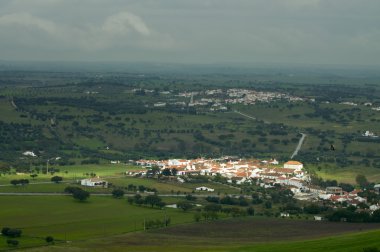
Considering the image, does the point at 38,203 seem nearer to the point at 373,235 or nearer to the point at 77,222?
the point at 77,222

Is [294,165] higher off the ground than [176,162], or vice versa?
[294,165]

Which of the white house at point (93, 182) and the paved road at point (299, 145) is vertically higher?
the paved road at point (299, 145)

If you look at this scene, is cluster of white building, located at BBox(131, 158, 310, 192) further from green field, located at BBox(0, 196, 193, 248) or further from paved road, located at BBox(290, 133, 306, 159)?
green field, located at BBox(0, 196, 193, 248)

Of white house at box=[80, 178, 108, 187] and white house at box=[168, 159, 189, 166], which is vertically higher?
white house at box=[80, 178, 108, 187]

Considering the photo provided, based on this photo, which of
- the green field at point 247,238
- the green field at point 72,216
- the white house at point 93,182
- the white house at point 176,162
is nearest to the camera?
the green field at point 247,238

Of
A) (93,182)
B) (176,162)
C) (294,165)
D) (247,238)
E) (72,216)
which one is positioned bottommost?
(176,162)

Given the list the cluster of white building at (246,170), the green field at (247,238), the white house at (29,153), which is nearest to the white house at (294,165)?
the cluster of white building at (246,170)

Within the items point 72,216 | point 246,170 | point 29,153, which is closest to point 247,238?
point 72,216

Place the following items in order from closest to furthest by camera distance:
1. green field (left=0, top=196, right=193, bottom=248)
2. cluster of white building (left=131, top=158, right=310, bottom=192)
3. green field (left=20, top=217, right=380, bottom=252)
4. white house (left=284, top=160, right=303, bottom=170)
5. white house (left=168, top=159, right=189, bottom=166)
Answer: green field (left=20, top=217, right=380, bottom=252) → green field (left=0, top=196, right=193, bottom=248) → cluster of white building (left=131, top=158, right=310, bottom=192) → white house (left=284, top=160, right=303, bottom=170) → white house (left=168, top=159, right=189, bottom=166)

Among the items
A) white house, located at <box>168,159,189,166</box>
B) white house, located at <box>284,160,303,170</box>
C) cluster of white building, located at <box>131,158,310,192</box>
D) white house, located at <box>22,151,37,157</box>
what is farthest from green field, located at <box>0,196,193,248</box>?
white house, located at <box>22,151,37,157</box>

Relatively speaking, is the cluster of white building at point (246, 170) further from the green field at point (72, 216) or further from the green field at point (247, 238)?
the green field at point (247, 238)

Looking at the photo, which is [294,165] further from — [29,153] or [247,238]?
[247,238]

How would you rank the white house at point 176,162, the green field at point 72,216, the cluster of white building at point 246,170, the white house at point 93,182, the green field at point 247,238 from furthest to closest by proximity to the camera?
the white house at point 176,162 < the cluster of white building at point 246,170 < the white house at point 93,182 < the green field at point 72,216 < the green field at point 247,238
